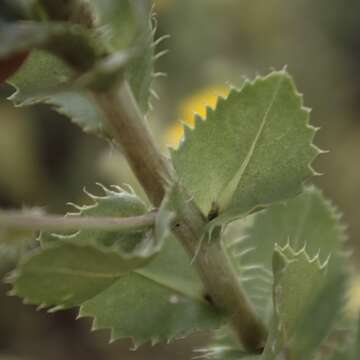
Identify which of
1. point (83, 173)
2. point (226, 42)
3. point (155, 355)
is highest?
point (226, 42)

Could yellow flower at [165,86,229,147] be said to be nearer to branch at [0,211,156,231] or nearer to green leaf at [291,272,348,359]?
green leaf at [291,272,348,359]

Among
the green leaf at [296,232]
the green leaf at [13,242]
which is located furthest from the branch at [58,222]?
the green leaf at [296,232]

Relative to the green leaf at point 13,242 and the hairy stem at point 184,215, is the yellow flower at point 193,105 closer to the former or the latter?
the hairy stem at point 184,215

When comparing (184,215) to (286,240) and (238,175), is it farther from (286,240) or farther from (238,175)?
(286,240)

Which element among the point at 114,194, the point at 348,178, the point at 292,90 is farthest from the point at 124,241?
the point at 348,178

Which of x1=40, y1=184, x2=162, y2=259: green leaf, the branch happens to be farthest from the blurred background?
the branch

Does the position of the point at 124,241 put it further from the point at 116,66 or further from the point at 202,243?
the point at 116,66

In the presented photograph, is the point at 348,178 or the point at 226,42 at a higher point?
the point at 226,42
